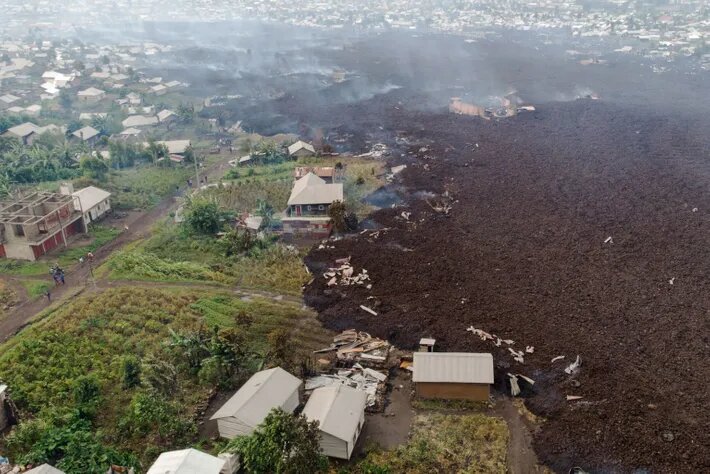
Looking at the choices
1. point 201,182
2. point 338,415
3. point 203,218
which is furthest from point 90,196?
point 338,415

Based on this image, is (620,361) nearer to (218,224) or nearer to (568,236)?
(568,236)

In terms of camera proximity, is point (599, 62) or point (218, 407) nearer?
point (218, 407)

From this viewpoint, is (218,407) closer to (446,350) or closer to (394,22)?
(446,350)

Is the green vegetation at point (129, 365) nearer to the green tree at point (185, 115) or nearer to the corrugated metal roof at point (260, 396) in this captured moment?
the corrugated metal roof at point (260, 396)

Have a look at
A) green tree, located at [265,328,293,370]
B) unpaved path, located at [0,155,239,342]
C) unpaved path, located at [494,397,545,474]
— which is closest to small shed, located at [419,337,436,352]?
unpaved path, located at [494,397,545,474]

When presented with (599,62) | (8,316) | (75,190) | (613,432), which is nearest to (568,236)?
(613,432)

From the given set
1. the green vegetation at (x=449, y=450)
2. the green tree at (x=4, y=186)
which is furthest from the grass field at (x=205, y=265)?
the green tree at (x=4, y=186)

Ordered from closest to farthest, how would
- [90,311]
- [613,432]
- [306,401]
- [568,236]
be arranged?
[613,432]
[306,401]
[90,311]
[568,236]

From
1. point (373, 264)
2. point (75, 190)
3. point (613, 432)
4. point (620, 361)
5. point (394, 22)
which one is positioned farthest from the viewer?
point (394, 22)
